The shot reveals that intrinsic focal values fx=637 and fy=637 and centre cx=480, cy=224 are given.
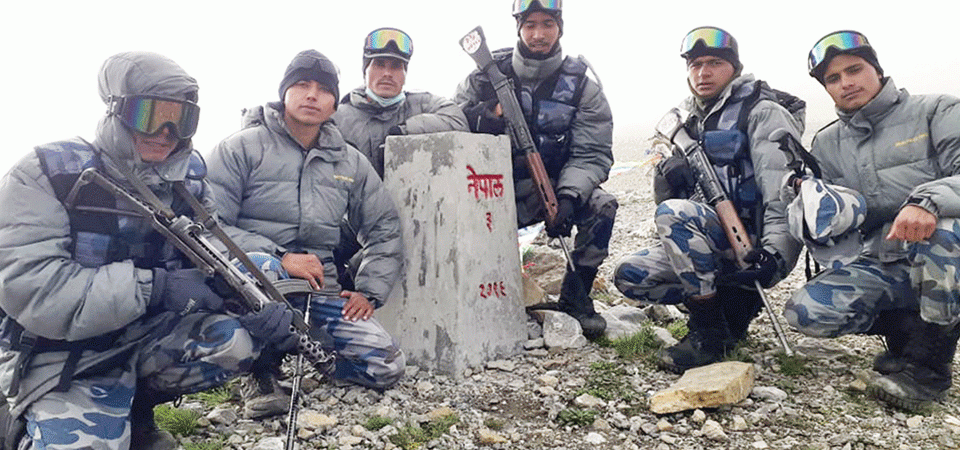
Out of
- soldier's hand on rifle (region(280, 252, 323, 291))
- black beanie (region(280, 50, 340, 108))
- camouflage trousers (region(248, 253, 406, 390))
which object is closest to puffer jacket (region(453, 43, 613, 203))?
black beanie (region(280, 50, 340, 108))

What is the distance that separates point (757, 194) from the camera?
5.02 meters

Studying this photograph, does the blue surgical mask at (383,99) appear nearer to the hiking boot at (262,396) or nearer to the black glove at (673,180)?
the black glove at (673,180)

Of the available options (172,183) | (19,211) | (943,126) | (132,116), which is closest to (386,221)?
(172,183)

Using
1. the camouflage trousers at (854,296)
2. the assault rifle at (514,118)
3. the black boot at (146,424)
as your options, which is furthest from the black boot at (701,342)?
the black boot at (146,424)

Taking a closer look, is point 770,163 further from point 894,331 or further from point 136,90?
point 136,90

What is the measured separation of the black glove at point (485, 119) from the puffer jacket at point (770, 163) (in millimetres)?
1866

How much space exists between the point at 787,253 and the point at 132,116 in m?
4.31

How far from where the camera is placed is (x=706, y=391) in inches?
155

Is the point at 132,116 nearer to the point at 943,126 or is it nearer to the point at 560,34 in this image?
the point at 560,34

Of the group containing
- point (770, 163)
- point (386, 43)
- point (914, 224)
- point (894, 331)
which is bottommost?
point (894, 331)

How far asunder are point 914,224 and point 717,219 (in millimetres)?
1412

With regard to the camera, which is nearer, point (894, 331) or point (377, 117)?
point (894, 331)

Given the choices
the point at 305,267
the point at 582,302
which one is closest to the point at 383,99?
the point at 305,267

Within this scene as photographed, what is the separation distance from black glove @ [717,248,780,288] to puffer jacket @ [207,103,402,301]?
255 cm
